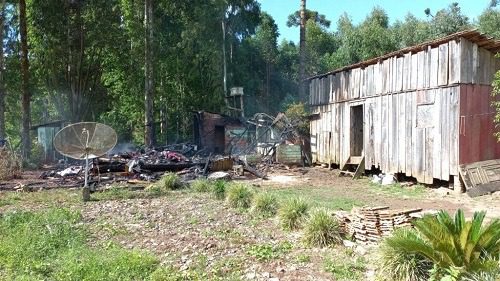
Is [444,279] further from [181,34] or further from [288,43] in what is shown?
[288,43]

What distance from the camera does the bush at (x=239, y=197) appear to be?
9.77 m

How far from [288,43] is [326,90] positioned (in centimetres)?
2778

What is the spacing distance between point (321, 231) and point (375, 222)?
0.78 metres

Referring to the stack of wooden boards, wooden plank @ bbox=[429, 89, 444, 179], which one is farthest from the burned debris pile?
the stack of wooden boards

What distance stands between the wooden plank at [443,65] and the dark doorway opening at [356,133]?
201 inches

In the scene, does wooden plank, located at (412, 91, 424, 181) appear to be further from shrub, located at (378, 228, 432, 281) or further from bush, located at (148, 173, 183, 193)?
shrub, located at (378, 228, 432, 281)

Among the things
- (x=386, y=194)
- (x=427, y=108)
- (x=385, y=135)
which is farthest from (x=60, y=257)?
(x=385, y=135)

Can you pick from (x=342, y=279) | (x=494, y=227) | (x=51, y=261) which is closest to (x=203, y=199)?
(x=51, y=261)

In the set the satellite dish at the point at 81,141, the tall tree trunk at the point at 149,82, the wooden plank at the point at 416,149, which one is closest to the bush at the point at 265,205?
the satellite dish at the point at 81,141

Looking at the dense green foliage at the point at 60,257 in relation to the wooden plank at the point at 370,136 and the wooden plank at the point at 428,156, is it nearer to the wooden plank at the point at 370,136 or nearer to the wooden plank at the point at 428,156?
the wooden plank at the point at 428,156

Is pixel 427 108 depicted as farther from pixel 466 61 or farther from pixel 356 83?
pixel 356 83

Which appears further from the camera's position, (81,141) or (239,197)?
(81,141)

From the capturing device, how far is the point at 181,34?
1217 inches

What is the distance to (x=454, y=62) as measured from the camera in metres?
12.3
